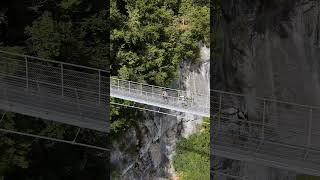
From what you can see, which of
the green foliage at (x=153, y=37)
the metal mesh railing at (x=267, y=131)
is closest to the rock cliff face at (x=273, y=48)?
the metal mesh railing at (x=267, y=131)

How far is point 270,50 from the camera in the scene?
5.20 m

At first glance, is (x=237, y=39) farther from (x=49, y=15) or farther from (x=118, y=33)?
(x=49, y=15)

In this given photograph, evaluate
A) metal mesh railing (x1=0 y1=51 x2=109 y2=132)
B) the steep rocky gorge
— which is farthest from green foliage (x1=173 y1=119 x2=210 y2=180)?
metal mesh railing (x1=0 y1=51 x2=109 y2=132)

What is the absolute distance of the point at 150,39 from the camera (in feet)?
17.0

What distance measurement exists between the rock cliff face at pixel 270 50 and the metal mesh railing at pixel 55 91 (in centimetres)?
110

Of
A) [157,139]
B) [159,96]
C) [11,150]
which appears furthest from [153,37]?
[11,150]

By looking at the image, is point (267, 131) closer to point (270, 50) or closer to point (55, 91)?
point (270, 50)

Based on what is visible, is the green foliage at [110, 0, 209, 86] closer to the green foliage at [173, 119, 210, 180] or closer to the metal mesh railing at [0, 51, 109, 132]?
the metal mesh railing at [0, 51, 109, 132]

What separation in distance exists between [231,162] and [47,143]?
5.33ft

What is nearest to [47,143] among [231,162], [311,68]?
[231,162]

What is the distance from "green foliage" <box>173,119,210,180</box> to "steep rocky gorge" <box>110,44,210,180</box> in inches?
2.8

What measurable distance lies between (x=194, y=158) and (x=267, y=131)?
83cm

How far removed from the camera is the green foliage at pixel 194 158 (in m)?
5.41

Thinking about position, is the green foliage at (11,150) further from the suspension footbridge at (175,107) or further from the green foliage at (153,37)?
the green foliage at (153,37)
